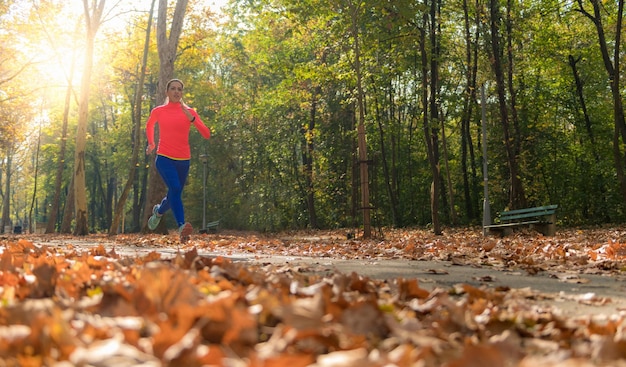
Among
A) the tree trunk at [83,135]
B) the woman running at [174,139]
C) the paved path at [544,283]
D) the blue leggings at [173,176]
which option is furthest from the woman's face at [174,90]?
the tree trunk at [83,135]

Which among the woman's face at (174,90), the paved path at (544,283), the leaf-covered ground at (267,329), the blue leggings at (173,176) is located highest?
the woman's face at (174,90)

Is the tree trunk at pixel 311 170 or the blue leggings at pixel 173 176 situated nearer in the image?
the blue leggings at pixel 173 176

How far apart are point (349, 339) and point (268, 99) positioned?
2186cm

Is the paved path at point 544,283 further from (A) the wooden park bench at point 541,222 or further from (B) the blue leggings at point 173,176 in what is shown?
(A) the wooden park bench at point 541,222

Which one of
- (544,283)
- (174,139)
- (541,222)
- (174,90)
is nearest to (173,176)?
(174,139)

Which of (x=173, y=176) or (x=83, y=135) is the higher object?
(x=83, y=135)

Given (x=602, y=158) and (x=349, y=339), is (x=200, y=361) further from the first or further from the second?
(x=602, y=158)

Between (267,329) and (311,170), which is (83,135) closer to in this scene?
(311,170)

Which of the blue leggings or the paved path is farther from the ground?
the blue leggings

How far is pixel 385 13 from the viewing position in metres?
13.0

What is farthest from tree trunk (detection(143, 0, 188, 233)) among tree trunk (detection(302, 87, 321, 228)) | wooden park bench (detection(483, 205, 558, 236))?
tree trunk (detection(302, 87, 321, 228))

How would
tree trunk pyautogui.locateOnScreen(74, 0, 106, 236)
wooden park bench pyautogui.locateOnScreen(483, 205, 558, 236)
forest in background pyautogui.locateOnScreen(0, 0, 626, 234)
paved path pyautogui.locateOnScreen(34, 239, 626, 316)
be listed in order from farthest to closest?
forest in background pyautogui.locateOnScreen(0, 0, 626, 234) → tree trunk pyautogui.locateOnScreen(74, 0, 106, 236) → wooden park bench pyautogui.locateOnScreen(483, 205, 558, 236) → paved path pyautogui.locateOnScreen(34, 239, 626, 316)

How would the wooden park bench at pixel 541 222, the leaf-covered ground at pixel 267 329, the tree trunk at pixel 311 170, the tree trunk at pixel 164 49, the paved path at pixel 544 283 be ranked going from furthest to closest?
the tree trunk at pixel 311 170 < the tree trunk at pixel 164 49 < the wooden park bench at pixel 541 222 < the paved path at pixel 544 283 < the leaf-covered ground at pixel 267 329

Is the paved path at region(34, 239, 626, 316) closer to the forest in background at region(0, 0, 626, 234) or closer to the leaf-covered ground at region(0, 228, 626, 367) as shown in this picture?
the leaf-covered ground at region(0, 228, 626, 367)
